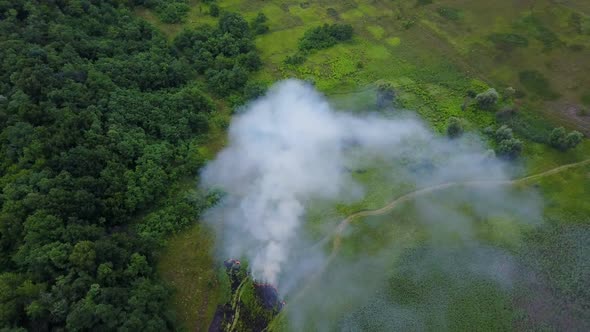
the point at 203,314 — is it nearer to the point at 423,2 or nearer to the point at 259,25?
the point at 259,25

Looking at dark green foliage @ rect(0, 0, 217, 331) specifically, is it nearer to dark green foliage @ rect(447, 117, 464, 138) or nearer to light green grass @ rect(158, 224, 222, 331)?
light green grass @ rect(158, 224, 222, 331)

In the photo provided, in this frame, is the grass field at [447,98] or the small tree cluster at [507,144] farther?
the small tree cluster at [507,144]

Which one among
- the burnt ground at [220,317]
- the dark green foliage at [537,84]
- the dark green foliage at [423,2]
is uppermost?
the dark green foliage at [423,2]

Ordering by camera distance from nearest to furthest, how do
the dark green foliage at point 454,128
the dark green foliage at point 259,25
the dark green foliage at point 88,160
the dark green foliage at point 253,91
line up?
1. the dark green foliage at point 88,160
2. the dark green foliage at point 454,128
3. the dark green foliage at point 253,91
4. the dark green foliage at point 259,25

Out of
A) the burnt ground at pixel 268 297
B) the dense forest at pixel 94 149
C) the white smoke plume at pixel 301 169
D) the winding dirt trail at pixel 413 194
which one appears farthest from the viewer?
the winding dirt trail at pixel 413 194

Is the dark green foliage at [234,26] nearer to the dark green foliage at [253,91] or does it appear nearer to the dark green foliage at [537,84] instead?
the dark green foliage at [253,91]

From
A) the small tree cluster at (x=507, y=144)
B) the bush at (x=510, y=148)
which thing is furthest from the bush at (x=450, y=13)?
the bush at (x=510, y=148)
